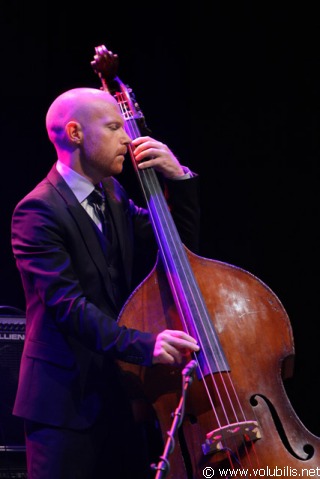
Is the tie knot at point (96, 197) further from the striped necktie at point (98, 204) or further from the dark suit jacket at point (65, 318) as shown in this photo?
the dark suit jacket at point (65, 318)

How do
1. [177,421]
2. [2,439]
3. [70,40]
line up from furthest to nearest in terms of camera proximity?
[70,40] → [2,439] → [177,421]

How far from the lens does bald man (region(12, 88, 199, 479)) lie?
1.99 meters

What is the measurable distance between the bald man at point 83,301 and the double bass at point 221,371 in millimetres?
93

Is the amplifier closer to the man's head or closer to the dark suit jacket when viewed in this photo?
the dark suit jacket

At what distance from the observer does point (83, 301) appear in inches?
78.6

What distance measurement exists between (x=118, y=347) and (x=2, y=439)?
1389mm

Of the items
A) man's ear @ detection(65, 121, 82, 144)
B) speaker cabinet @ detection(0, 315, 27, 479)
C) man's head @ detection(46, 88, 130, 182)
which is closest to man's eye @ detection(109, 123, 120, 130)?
man's head @ detection(46, 88, 130, 182)

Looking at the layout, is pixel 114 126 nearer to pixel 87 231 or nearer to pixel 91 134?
pixel 91 134

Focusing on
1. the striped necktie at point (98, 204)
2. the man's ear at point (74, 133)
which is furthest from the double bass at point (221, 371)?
the man's ear at point (74, 133)

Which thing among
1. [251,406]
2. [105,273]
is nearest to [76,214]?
[105,273]

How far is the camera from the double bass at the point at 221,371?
1820 millimetres

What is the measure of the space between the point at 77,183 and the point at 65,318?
21.2 inches

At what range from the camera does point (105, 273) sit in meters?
2.20

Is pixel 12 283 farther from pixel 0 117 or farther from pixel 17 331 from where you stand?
pixel 0 117
